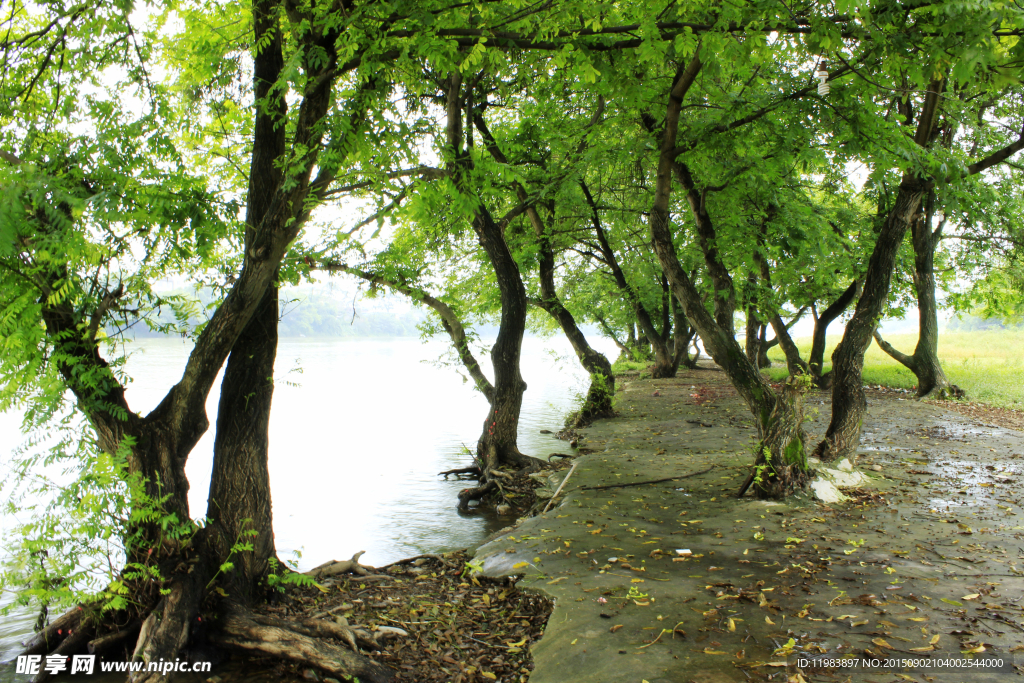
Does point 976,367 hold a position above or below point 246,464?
above

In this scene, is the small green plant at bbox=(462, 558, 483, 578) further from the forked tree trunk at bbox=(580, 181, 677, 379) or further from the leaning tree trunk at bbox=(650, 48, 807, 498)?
the forked tree trunk at bbox=(580, 181, 677, 379)

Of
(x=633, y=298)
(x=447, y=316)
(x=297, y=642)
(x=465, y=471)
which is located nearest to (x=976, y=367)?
(x=633, y=298)

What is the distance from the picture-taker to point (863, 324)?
8.02 metres

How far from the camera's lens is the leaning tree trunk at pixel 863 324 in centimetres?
796

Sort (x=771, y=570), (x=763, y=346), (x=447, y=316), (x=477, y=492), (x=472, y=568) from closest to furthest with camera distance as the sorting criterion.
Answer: (x=771, y=570) → (x=472, y=568) → (x=477, y=492) → (x=447, y=316) → (x=763, y=346)

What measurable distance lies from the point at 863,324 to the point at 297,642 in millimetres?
7498

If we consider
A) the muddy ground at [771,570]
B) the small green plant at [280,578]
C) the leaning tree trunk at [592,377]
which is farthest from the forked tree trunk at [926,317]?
the small green plant at [280,578]

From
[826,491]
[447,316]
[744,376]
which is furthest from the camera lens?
[447,316]

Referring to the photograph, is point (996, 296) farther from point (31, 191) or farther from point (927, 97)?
point (31, 191)

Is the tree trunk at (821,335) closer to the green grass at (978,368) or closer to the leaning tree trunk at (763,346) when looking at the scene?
the green grass at (978,368)

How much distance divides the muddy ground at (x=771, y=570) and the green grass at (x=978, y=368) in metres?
7.24

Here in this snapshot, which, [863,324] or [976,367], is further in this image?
[976,367]

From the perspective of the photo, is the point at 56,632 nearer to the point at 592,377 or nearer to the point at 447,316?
the point at 447,316

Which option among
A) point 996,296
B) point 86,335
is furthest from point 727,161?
point 996,296
